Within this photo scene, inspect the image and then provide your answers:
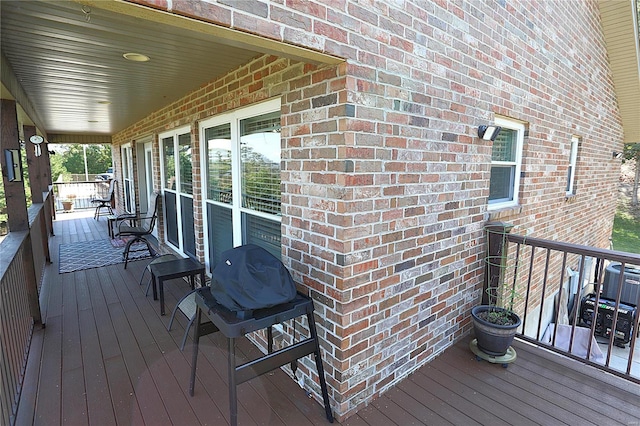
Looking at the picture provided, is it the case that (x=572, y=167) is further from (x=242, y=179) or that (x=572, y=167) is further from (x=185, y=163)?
(x=185, y=163)

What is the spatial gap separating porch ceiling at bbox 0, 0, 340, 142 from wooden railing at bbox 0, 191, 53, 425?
1357 millimetres

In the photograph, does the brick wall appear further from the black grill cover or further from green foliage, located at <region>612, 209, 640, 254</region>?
green foliage, located at <region>612, 209, 640, 254</region>

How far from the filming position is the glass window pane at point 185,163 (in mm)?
4234

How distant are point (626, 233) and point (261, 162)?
57.1ft

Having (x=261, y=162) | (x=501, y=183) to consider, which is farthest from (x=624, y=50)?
(x=261, y=162)

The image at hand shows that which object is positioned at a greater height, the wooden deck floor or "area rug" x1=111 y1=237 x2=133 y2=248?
"area rug" x1=111 y1=237 x2=133 y2=248

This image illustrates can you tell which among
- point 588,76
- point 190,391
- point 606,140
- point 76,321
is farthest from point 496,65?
point 606,140

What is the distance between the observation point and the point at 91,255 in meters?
5.57

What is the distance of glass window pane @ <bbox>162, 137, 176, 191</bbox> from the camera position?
15.9 feet

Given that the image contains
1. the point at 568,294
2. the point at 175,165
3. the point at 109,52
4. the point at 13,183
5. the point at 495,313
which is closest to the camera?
the point at 109,52

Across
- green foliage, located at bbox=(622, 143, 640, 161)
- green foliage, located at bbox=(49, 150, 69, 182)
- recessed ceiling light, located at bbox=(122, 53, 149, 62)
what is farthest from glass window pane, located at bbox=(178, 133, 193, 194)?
green foliage, located at bbox=(49, 150, 69, 182)

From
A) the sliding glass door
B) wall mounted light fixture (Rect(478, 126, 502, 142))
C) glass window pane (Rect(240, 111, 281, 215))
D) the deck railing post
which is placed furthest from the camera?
the sliding glass door

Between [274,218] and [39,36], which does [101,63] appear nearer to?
[39,36]

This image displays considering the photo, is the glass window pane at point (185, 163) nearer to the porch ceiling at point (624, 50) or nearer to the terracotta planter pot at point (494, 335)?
the terracotta planter pot at point (494, 335)
